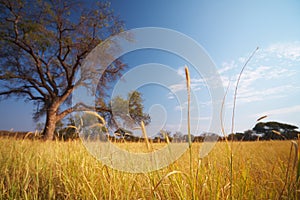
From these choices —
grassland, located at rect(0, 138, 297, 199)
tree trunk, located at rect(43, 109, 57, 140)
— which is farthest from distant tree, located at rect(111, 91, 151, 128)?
tree trunk, located at rect(43, 109, 57, 140)

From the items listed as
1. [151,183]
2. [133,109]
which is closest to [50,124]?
[133,109]

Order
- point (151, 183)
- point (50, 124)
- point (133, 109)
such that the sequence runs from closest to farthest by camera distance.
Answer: point (151, 183)
point (133, 109)
point (50, 124)

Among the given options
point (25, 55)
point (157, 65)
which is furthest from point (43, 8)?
point (157, 65)

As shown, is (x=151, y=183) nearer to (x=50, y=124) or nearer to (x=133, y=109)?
(x=133, y=109)

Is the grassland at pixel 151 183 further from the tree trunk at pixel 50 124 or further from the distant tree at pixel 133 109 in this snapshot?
the tree trunk at pixel 50 124

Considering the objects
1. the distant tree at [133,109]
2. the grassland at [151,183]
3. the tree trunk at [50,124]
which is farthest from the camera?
the tree trunk at [50,124]

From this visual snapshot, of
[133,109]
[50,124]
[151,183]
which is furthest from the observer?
[50,124]

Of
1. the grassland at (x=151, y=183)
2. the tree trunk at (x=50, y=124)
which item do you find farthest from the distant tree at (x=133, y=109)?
the tree trunk at (x=50, y=124)

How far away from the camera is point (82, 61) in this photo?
556 inches

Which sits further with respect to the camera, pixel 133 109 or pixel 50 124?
pixel 50 124

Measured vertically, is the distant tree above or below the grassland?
above

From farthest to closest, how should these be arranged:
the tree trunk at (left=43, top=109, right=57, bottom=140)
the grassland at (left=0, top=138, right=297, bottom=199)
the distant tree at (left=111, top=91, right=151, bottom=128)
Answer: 1. the tree trunk at (left=43, top=109, right=57, bottom=140)
2. the distant tree at (left=111, top=91, right=151, bottom=128)
3. the grassland at (left=0, top=138, right=297, bottom=199)

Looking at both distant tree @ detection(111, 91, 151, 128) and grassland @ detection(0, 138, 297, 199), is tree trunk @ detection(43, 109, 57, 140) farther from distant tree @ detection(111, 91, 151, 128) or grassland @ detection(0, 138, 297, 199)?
grassland @ detection(0, 138, 297, 199)

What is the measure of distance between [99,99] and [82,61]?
328 centimetres
